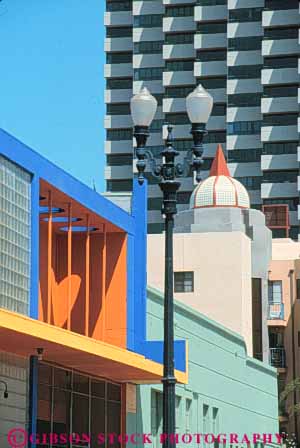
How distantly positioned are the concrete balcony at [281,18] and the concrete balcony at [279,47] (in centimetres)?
147

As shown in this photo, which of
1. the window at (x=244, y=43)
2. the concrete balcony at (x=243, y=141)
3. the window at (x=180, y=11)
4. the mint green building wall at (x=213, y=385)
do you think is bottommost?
the mint green building wall at (x=213, y=385)

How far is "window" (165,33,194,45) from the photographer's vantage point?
119125 mm

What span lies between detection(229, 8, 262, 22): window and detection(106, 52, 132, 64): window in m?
11.4

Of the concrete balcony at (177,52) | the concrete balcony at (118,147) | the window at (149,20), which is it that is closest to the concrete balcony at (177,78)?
the concrete balcony at (177,52)

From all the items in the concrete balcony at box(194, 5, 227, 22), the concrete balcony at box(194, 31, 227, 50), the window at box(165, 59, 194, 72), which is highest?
the concrete balcony at box(194, 5, 227, 22)

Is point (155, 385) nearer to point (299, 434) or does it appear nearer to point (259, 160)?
point (299, 434)

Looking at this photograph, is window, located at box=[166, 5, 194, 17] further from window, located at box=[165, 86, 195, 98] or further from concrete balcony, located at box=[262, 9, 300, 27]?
concrete balcony, located at box=[262, 9, 300, 27]

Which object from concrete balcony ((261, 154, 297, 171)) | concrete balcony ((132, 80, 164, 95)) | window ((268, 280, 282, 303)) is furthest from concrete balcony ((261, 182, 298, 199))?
window ((268, 280, 282, 303))

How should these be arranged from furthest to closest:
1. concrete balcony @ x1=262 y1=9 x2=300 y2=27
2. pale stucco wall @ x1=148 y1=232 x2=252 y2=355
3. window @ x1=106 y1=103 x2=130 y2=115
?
1. window @ x1=106 y1=103 x2=130 y2=115
2. concrete balcony @ x1=262 y1=9 x2=300 y2=27
3. pale stucco wall @ x1=148 y1=232 x2=252 y2=355

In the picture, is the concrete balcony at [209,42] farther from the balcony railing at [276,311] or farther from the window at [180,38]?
the balcony railing at [276,311]

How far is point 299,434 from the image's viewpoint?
7150 centimetres

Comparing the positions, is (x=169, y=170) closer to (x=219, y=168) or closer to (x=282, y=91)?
(x=219, y=168)

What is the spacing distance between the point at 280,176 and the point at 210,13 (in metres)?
16.6

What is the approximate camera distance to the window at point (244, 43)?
11562 centimetres
